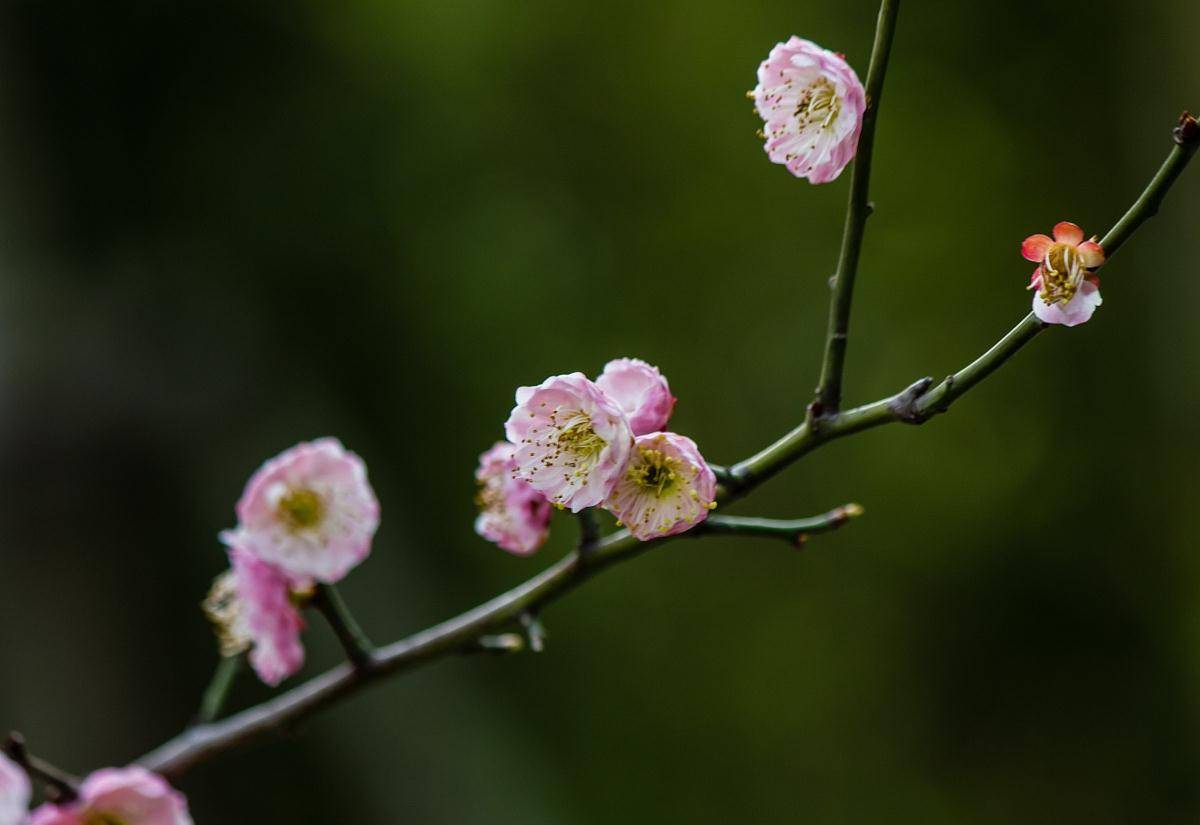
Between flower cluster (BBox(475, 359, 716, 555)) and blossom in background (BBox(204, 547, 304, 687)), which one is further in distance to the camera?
blossom in background (BBox(204, 547, 304, 687))

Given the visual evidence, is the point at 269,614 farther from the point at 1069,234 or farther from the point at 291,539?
the point at 1069,234

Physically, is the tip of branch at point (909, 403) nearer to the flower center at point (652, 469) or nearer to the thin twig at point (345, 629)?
the flower center at point (652, 469)

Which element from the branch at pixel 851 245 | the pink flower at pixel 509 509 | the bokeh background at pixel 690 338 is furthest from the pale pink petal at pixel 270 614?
the bokeh background at pixel 690 338

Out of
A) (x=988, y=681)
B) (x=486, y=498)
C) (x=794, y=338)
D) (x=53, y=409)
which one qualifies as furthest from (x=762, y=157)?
(x=486, y=498)

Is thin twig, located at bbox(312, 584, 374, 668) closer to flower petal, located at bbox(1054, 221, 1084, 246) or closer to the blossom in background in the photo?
the blossom in background

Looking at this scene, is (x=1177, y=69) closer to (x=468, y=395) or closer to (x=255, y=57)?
(x=468, y=395)

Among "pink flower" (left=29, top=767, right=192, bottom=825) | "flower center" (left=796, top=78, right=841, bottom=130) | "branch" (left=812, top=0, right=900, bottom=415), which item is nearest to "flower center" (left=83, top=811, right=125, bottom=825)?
"pink flower" (left=29, top=767, right=192, bottom=825)

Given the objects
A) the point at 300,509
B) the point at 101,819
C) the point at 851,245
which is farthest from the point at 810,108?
the point at 101,819
